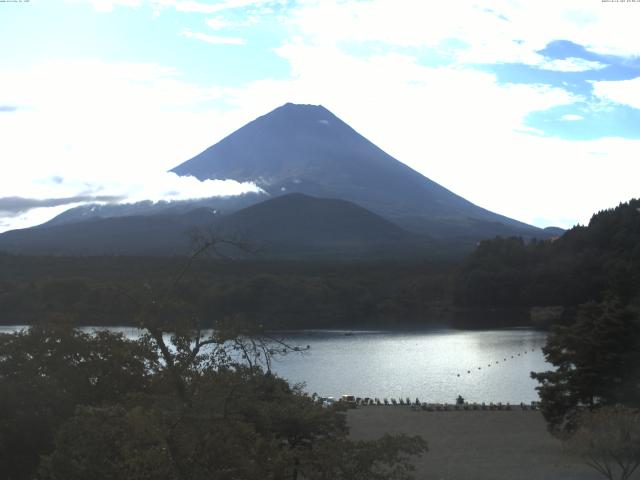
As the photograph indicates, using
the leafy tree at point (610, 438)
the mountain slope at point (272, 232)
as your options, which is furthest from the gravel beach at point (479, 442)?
the mountain slope at point (272, 232)

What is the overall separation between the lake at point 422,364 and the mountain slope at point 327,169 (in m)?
74.4

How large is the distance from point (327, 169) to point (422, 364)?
335ft

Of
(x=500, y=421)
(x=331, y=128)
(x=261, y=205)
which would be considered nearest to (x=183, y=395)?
(x=500, y=421)

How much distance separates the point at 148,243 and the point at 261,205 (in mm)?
16885

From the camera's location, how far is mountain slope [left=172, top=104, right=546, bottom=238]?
11681 centimetres

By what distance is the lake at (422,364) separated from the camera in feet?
74.2

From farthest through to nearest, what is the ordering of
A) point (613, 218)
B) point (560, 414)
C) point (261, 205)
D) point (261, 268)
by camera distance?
point (261, 205), point (261, 268), point (613, 218), point (560, 414)

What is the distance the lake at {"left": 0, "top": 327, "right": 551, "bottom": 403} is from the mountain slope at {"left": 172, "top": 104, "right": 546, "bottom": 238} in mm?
74397

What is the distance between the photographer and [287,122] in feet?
450

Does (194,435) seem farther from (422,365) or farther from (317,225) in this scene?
(317,225)

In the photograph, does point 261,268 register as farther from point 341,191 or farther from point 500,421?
point 341,191

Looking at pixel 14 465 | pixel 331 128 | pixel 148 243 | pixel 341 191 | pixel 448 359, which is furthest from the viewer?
pixel 331 128

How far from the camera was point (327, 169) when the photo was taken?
128 m

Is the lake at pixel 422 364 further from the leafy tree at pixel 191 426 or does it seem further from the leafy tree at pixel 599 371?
the leafy tree at pixel 191 426
